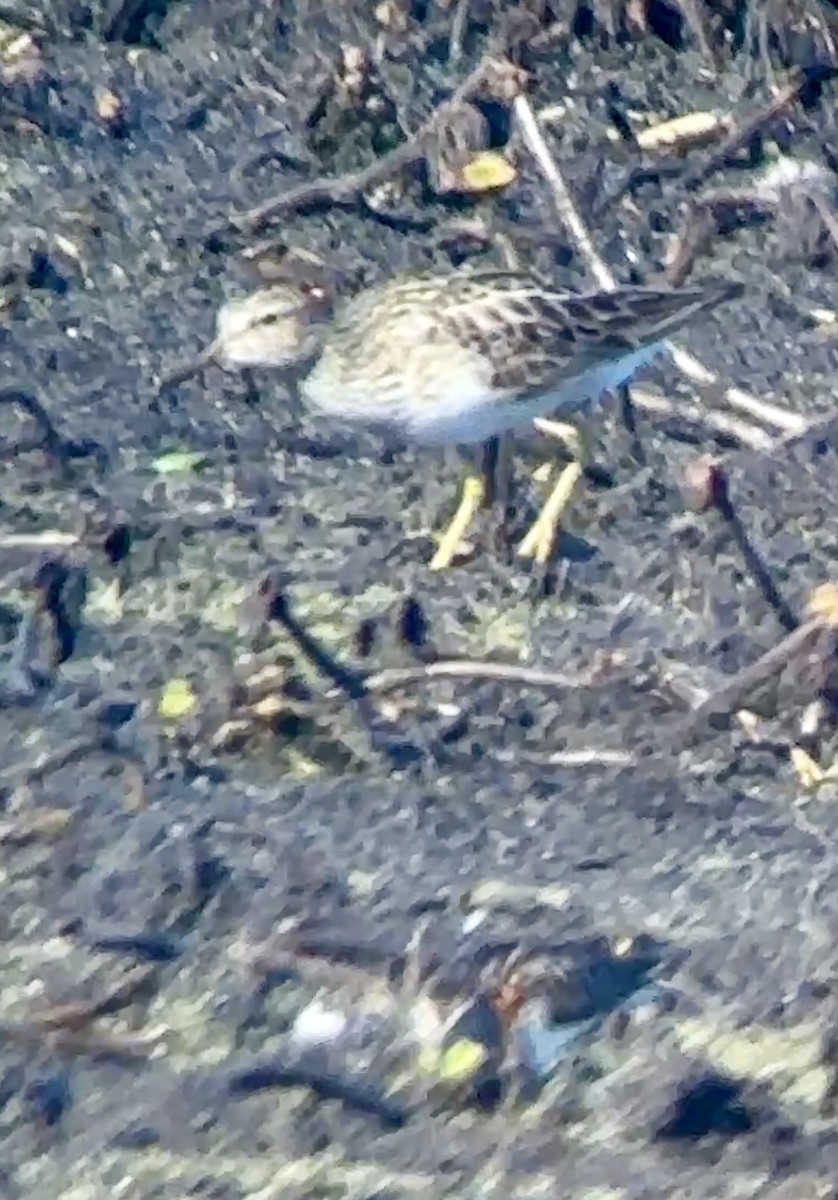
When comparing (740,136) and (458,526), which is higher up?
(740,136)

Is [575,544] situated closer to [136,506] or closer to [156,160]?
[136,506]

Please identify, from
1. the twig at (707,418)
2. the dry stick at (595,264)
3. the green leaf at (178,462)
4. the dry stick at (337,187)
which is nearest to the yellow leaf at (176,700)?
the green leaf at (178,462)

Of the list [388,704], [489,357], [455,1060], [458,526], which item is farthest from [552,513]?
[455,1060]

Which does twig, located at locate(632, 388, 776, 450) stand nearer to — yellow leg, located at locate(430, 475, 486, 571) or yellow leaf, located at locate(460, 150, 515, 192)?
yellow leg, located at locate(430, 475, 486, 571)

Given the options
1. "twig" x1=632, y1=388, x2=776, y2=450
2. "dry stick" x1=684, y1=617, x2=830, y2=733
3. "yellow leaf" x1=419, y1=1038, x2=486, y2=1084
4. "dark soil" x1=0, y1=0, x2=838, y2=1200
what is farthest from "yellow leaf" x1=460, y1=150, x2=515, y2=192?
"yellow leaf" x1=419, y1=1038, x2=486, y2=1084

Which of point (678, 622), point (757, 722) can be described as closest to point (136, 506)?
point (678, 622)

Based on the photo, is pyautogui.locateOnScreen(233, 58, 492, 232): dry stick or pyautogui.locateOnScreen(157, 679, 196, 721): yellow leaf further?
pyautogui.locateOnScreen(233, 58, 492, 232): dry stick

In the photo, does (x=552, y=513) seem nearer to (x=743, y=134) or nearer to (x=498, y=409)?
(x=498, y=409)
